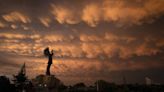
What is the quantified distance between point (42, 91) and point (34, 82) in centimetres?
296

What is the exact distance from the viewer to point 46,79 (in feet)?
124

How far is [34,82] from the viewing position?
126 ft

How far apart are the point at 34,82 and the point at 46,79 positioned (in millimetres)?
2122

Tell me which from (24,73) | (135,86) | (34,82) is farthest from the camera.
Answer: (24,73)

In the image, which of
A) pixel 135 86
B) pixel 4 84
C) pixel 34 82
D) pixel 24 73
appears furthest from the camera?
pixel 24 73

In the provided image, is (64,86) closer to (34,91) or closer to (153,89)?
(34,91)

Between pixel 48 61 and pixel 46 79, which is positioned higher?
pixel 48 61

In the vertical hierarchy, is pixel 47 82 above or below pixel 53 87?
above

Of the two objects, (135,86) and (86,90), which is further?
(135,86)

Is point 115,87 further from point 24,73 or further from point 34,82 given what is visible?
point 24,73

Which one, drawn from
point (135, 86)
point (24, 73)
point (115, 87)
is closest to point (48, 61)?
point (115, 87)

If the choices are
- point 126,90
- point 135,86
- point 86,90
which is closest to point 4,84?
point 86,90

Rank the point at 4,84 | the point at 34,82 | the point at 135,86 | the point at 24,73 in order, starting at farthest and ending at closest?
1. the point at 24,73
2. the point at 135,86
3. the point at 34,82
4. the point at 4,84

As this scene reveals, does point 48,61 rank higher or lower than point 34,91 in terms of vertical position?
higher
